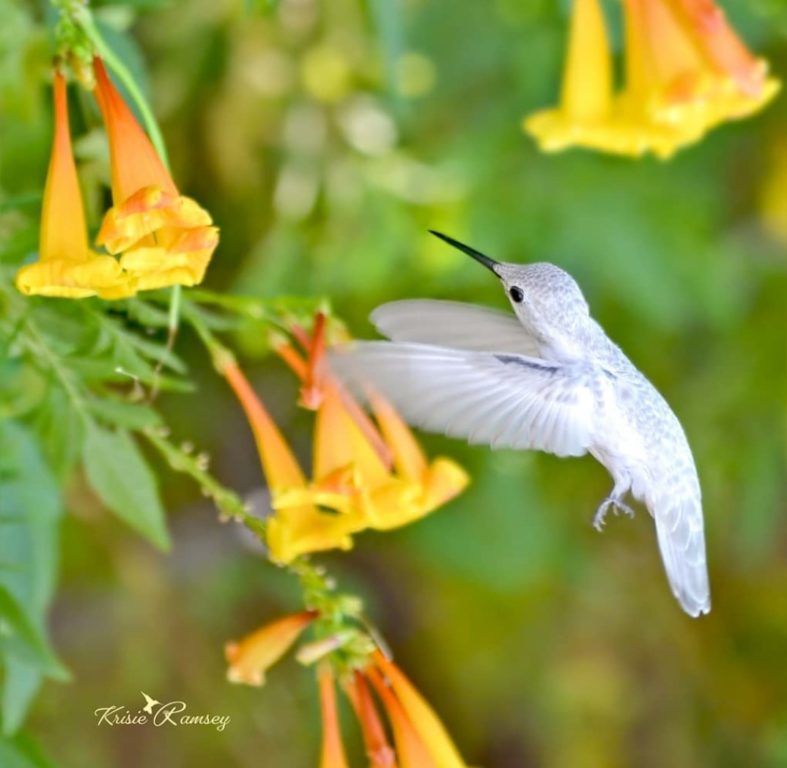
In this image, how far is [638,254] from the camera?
4.06m

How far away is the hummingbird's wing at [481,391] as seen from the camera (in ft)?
6.20

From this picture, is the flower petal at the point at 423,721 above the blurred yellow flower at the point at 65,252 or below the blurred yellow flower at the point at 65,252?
below

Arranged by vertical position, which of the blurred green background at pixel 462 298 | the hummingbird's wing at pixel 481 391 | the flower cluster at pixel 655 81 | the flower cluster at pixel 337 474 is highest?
the flower cluster at pixel 655 81

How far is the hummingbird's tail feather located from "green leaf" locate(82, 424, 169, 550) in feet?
3.02

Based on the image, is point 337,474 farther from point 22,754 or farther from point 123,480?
point 22,754

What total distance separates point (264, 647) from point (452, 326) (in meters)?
0.62

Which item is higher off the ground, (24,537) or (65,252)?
(65,252)

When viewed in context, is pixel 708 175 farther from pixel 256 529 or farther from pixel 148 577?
pixel 256 529

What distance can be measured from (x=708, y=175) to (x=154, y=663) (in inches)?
91.8

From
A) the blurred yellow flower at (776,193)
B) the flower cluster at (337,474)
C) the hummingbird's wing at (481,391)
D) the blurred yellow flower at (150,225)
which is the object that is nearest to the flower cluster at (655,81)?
the hummingbird's wing at (481,391)

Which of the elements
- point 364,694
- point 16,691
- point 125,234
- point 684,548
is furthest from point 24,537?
point 684,548

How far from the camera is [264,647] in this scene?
213cm

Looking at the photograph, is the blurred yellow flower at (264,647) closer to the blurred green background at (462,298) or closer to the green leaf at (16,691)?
the green leaf at (16,691)

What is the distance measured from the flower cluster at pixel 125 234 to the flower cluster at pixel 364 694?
0.59m
